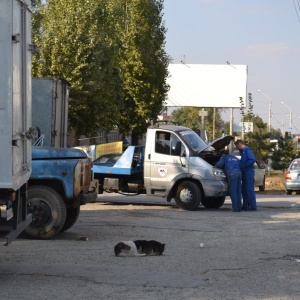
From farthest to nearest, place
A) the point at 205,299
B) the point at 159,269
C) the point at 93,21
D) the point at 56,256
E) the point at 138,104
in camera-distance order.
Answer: the point at 138,104 → the point at 93,21 → the point at 56,256 → the point at 159,269 → the point at 205,299

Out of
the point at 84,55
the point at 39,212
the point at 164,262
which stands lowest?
the point at 164,262

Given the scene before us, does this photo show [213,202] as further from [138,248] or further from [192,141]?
[138,248]

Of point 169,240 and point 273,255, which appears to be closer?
point 273,255

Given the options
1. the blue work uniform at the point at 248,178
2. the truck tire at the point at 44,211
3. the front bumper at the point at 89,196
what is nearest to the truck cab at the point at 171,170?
the blue work uniform at the point at 248,178

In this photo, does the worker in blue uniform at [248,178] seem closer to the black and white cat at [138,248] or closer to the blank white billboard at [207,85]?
the black and white cat at [138,248]

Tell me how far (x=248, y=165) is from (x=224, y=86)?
4820cm

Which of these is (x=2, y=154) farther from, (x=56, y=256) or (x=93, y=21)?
(x=93, y=21)

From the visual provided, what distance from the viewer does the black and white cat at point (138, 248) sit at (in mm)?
11438

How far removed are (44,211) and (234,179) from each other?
8.02 metres

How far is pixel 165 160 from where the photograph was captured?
20734mm

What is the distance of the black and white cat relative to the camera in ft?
37.5

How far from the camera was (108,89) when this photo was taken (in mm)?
38562

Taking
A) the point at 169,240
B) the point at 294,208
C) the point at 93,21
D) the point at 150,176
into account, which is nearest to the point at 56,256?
the point at 169,240

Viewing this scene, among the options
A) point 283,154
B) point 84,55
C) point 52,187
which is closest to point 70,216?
point 52,187
